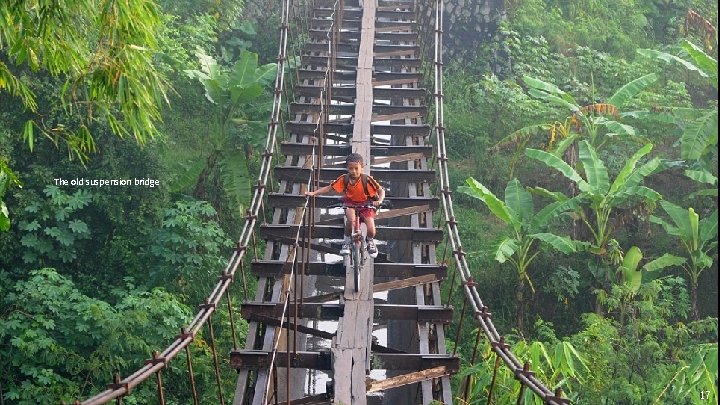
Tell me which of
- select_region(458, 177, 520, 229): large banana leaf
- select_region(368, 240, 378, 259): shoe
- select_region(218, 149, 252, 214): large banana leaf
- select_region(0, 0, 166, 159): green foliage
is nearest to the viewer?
select_region(0, 0, 166, 159): green foliage

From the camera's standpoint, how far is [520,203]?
12.0m

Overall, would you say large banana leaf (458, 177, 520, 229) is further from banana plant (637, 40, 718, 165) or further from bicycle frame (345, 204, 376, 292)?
bicycle frame (345, 204, 376, 292)

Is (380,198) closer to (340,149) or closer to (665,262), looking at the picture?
(340,149)

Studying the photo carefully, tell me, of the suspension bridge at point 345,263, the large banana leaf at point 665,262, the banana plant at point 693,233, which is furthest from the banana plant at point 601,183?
the suspension bridge at point 345,263

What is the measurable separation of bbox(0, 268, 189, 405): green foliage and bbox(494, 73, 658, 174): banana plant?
5.50 m

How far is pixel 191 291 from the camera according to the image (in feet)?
37.5

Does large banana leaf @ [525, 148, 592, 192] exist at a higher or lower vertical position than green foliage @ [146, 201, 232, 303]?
higher

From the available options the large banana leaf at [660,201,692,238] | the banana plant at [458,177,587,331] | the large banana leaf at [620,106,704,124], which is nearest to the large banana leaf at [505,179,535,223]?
the banana plant at [458,177,587,331]

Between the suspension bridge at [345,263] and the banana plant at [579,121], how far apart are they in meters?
1.46

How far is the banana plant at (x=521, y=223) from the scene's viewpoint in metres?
11.6

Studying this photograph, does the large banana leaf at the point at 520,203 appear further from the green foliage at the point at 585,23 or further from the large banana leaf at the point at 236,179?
the green foliage at the point at 585,23

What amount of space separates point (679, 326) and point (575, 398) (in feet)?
7.38

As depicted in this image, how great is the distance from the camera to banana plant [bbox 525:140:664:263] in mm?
11781

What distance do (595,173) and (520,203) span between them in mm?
937
